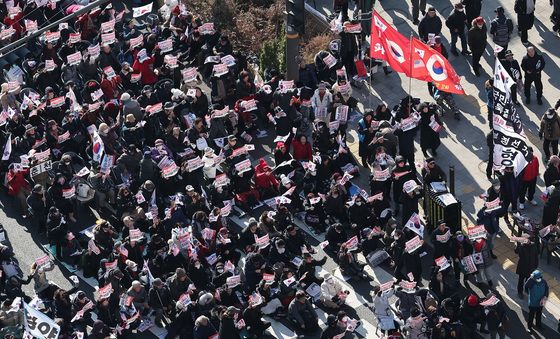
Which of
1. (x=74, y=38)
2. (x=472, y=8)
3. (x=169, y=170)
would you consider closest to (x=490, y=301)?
(x=169, y=170)

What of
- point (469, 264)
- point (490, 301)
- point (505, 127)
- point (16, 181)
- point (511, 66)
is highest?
point (505, 127)

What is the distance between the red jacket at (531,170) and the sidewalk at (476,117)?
845mm

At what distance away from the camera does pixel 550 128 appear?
35.1 m

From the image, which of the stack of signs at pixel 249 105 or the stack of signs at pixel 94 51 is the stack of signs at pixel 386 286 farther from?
the stack of signs at pixel 94 51

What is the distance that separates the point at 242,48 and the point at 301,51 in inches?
71.1

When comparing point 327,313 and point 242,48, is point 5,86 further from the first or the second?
point 327,313

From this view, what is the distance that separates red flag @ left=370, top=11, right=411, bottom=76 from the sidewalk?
8.74 feet

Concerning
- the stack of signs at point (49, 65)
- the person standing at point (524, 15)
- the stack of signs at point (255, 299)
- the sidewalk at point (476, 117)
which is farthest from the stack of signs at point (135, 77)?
the person standing at point (524, 15)

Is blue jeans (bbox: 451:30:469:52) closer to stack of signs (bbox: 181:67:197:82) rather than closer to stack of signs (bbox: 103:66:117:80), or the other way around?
stack of signs (bbox: 181:67:197:82)

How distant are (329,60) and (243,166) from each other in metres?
4.85

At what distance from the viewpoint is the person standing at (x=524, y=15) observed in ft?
128

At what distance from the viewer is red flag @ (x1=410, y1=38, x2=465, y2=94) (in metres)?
34.1

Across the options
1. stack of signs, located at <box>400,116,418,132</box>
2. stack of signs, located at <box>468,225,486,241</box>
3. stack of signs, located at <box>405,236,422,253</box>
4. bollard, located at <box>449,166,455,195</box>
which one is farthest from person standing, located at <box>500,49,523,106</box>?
stack of signs, located at <box>405,236,422,253</box>

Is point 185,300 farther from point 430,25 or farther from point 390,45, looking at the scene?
point 430,25
